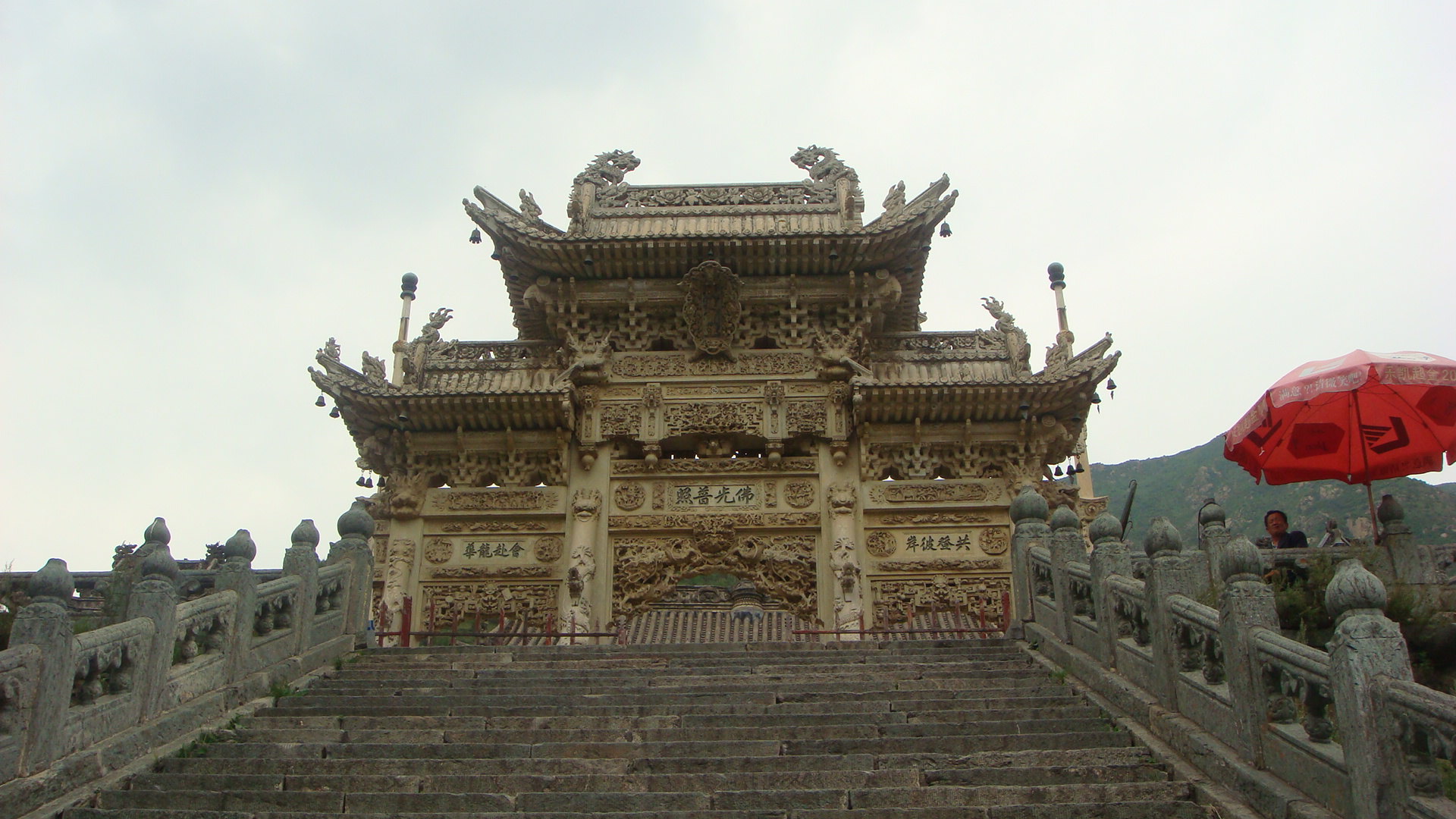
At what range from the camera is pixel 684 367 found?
15797 millimetres

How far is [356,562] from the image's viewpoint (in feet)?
35.7

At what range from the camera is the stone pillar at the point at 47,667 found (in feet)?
20.4

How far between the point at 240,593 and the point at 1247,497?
3701 cm

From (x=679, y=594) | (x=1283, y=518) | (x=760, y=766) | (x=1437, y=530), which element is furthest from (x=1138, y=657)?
(x=1437, y=530)

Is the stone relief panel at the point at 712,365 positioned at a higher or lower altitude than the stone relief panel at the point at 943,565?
higher

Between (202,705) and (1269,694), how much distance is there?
6.80 metres

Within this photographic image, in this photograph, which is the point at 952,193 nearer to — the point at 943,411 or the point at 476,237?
the point at 943,411

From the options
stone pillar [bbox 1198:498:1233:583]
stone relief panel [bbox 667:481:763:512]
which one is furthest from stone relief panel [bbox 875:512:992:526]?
stone pillar [bbox 1198:498:1233:583]

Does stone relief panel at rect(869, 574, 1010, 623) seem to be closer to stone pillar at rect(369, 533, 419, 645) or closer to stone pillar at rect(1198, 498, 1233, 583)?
stone pillar at rect(1198, 498, 1233, 583)

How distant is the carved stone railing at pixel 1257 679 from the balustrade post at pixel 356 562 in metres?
6.42

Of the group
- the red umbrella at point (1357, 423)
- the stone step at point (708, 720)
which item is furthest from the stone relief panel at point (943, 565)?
the stone step at point (708, 720)

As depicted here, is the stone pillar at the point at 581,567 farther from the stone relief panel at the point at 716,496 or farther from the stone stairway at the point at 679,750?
the stone stairway at the point at 679,750

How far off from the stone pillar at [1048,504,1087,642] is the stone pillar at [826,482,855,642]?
4.19 m

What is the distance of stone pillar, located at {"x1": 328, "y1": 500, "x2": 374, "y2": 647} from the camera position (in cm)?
1055
